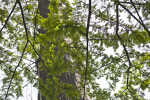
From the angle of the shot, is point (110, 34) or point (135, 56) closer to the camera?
point (110, 34)

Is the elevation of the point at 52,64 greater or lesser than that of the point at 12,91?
greater

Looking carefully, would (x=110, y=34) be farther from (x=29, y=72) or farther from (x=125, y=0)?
(x=29, y=72)

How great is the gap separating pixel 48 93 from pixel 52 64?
24cm

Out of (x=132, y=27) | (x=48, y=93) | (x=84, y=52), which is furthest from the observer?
(x=84, y=52)

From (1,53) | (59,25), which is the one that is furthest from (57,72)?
(1,53)

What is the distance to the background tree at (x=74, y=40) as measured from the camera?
4.49ft

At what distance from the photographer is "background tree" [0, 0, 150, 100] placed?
1368 mm

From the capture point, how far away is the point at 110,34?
4.65 ft

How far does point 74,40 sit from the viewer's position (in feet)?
5.01

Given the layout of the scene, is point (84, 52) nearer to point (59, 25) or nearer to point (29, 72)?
point (59, 25)

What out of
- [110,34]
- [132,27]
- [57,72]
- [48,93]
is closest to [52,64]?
[57,72]

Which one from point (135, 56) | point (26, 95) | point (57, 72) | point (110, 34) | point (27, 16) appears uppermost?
point (27, 16)

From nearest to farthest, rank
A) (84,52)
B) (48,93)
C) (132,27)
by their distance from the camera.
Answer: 1. (132,27)
2. (48,93)
3. (84,52)

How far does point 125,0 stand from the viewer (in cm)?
142
